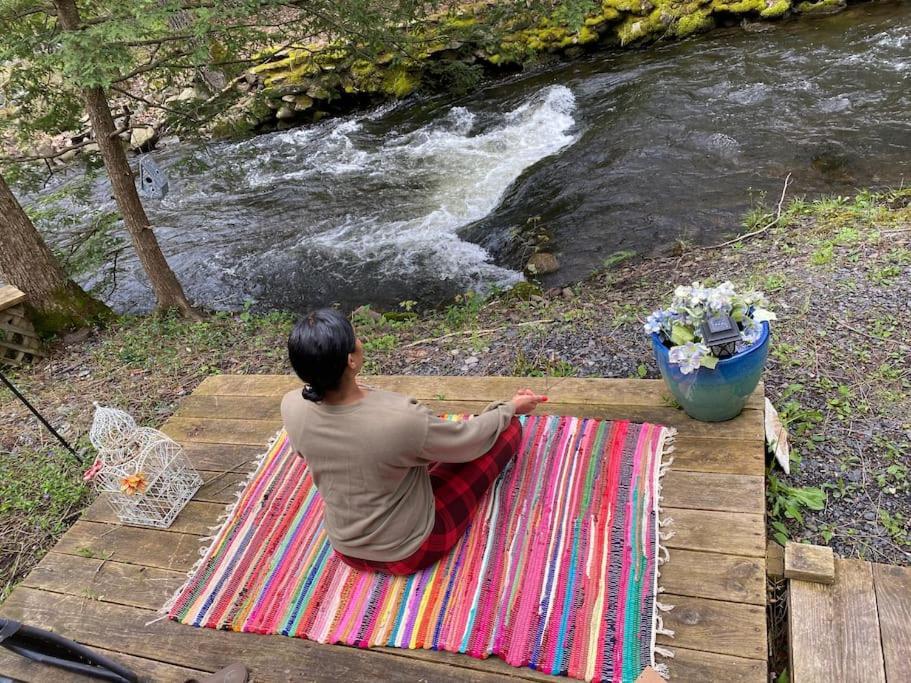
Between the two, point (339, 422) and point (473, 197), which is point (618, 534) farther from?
point (473, 197)

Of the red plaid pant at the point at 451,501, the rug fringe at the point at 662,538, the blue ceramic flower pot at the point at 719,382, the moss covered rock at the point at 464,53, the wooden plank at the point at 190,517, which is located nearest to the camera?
the rug fringe at the point at 662,538

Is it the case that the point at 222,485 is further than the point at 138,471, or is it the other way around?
the point at 222,485

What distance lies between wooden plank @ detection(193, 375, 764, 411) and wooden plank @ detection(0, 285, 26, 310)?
7.76 feet

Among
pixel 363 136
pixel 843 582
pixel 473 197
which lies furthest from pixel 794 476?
pixel 363 136

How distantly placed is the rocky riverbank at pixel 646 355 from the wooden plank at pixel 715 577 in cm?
42

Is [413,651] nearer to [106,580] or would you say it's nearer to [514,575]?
[514,575]

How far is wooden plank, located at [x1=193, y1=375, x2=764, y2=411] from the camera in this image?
2869mm

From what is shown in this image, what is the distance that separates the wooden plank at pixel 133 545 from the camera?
2.60m

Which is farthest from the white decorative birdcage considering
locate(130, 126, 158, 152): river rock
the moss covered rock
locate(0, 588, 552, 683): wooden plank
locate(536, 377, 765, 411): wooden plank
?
locate(130, 126, 158, 152): river rock

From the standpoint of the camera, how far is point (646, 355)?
11.4 feet

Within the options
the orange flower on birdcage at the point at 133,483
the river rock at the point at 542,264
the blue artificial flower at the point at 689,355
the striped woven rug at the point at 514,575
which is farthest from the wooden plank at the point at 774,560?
the river rock at the point at 542,264

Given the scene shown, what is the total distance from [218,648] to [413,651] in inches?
30.4

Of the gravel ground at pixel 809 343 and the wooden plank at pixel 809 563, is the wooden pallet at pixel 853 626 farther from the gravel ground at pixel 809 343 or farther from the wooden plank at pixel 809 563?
the gravel ground at pixel 809 343

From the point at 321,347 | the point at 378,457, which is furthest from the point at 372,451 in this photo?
the point at 321,347
